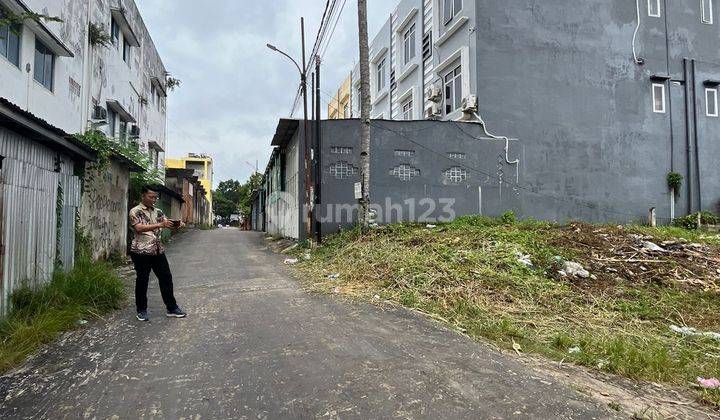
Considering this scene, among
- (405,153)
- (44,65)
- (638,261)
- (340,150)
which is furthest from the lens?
(405,153)

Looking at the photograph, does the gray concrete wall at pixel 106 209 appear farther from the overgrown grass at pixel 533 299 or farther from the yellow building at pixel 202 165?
the yellow building at pixel 202 165

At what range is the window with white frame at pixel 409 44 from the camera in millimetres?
19109

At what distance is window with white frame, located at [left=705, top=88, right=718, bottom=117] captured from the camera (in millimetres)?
16141

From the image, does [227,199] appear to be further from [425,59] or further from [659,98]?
[659,98]

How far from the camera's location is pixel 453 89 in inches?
614

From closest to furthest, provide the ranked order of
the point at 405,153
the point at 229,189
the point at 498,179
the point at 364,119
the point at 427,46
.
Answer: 1. the point at 364,119
2. the point at 405,153
3. the point at 498,179
4. the point at 427,46
5. the point at 229,189

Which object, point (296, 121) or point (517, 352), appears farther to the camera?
point (296, 121)

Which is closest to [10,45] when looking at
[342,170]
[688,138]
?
[342,170]

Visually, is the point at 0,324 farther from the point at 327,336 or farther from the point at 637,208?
the point at 637,208

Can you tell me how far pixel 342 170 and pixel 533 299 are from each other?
8375 millimetres

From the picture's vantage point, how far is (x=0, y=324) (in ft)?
14.1

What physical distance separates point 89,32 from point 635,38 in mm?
17403

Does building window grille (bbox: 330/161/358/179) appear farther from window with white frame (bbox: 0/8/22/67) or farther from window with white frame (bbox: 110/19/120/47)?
window with white frame (bbox: 110/19/120/47)

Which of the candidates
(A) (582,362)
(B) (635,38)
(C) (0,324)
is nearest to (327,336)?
(A) (582,362)
